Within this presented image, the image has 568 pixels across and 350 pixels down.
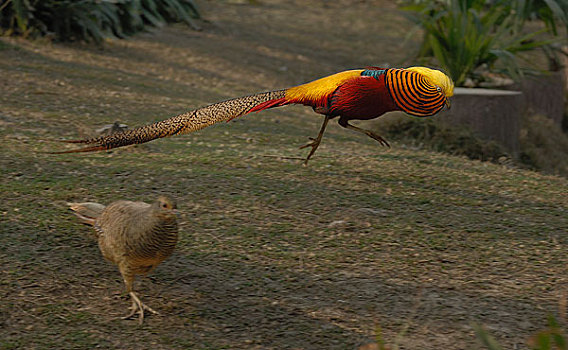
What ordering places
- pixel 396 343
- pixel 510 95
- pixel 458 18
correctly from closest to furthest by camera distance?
pixel 396 343 < pixel 510 95 < pixel 458 18

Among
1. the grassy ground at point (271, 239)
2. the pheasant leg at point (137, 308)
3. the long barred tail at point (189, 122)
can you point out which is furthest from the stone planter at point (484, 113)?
the pheasant leg at point (137, 308)

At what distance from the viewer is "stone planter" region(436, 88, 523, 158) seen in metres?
6.32

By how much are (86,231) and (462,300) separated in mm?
1774

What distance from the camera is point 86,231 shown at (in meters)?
3.40

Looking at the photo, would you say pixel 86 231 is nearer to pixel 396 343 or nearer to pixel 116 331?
pixel 116 331

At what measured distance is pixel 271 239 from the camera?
3.48 meters

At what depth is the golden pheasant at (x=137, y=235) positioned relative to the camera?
2445 millimetres

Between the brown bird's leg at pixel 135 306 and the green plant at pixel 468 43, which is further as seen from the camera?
the green plant at pixel 468 43

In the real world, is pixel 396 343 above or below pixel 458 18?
below

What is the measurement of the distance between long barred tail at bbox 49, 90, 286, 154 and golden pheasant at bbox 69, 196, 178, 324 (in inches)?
10.3

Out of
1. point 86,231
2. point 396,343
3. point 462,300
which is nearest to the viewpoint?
point 396,343

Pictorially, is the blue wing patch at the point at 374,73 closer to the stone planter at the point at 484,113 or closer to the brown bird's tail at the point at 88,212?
the brown bird's tail at the point at 88,212

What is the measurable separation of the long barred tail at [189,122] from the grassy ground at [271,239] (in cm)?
70

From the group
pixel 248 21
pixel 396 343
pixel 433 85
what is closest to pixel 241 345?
pixel 396 343
